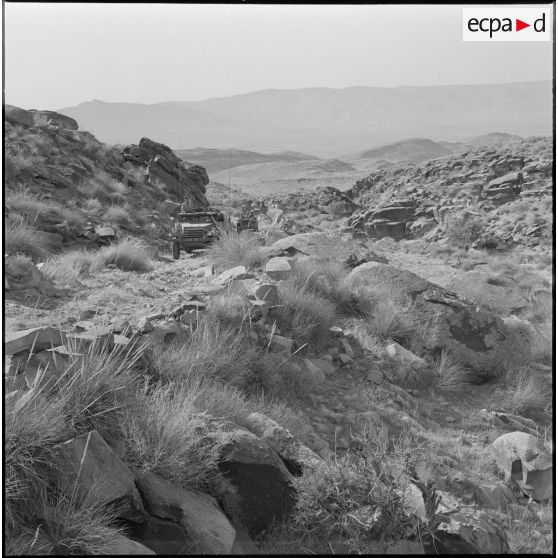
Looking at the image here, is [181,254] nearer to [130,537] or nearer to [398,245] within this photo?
[130,537]

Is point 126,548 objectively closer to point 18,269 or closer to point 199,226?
point 18,269

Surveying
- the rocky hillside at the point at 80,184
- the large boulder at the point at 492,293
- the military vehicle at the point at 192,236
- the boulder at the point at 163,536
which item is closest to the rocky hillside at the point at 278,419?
the boulder at the point at 163,536

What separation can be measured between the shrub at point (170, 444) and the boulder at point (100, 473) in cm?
22

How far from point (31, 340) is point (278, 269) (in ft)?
15.6

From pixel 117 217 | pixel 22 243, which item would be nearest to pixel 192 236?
pixel 117 217

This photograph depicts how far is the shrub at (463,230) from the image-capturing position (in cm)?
2305

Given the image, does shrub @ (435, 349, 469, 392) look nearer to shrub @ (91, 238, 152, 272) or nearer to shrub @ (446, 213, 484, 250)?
shrub @ (91, 238, 152, 272)

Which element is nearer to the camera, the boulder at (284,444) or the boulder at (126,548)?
the boulder at (126,548)

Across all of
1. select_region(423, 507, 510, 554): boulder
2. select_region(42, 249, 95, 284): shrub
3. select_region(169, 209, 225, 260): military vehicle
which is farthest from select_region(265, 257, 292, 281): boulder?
select_region(169, 209, 225, 260): military vehicle

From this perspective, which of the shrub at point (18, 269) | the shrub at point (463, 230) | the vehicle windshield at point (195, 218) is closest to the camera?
the shrub at point (18, 269)

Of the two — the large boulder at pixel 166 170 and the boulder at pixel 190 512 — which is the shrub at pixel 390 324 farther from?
the large boulder at pixel 166 170

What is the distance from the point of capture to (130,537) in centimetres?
263

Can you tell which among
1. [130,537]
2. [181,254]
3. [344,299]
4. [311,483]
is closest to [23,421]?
[130,537]

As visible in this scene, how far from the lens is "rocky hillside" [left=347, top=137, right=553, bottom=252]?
24938 mm
